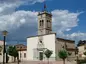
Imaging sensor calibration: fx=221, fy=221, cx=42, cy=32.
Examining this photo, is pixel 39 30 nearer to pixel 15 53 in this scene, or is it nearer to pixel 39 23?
pixel 39 23

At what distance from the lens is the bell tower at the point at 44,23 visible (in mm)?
67875

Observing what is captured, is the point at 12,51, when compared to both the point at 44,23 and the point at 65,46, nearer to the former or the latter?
the point at 65,46

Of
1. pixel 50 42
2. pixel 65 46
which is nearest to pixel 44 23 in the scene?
pixel 50 42

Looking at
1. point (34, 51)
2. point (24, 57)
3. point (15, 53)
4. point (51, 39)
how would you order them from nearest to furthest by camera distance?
point (15, 53)
point (51, 39)
point (34, 51)
point (24, 57)

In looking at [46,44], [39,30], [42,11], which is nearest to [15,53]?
[46,44]

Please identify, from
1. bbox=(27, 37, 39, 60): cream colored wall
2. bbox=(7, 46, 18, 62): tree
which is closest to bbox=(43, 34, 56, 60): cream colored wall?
bbox=(27, 37, 39, 60): cream colored wall

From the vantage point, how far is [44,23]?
67.9 m

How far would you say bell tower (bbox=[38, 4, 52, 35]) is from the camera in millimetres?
67875

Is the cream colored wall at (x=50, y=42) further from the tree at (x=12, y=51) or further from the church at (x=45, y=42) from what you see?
the tree at (x=12, y=51)

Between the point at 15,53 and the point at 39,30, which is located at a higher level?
the point at 39,30

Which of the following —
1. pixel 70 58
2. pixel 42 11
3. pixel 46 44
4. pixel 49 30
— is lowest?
pixel 70 58

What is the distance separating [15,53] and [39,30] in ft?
56.9

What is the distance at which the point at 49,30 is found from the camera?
226 ft

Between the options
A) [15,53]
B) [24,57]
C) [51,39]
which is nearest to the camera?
[15,53]
